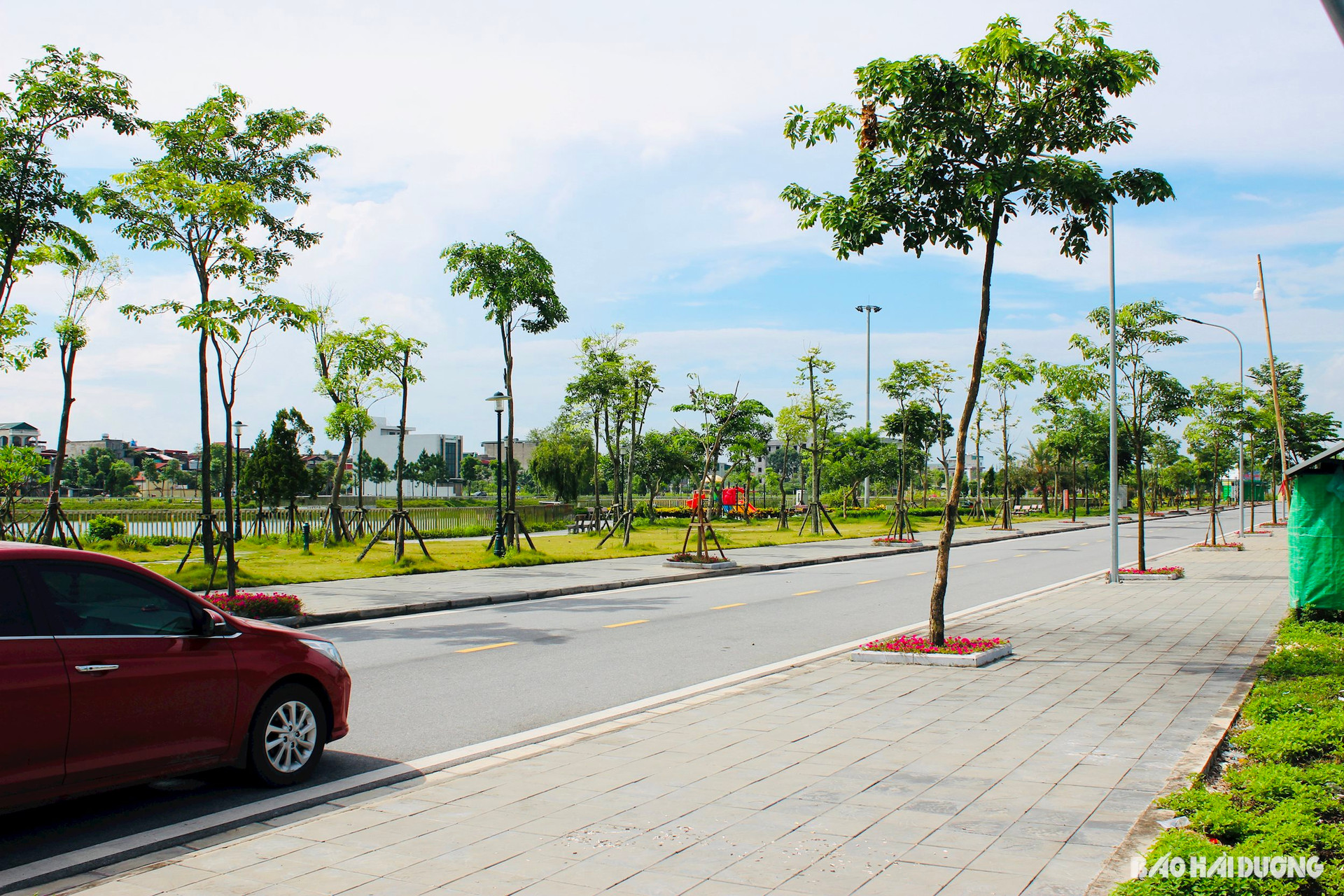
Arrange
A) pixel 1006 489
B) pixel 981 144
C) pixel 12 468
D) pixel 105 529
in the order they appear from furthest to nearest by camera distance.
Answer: pixel 1006 489, pixel 105 529, pixel 12 468, pixel 981 144

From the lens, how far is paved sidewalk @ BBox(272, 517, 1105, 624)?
15.5 m

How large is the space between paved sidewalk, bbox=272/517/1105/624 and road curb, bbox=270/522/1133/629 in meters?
0.02

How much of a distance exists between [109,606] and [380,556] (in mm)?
19913

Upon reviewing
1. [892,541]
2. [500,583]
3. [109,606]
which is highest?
[109,606]

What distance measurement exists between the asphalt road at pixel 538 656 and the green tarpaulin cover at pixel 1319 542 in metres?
4.36

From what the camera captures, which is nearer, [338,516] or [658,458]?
[338,516]

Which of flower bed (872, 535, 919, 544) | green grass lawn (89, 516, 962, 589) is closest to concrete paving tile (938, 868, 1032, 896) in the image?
green grass lawn (89, 516, 962, 589)

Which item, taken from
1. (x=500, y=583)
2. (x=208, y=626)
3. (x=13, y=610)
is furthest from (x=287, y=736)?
(x=500, y=583)

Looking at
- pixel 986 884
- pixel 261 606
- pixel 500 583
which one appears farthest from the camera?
pixel 500 583

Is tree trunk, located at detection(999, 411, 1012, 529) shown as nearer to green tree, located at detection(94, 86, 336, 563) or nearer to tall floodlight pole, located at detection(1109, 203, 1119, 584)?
tall floodlight pole, located at detection(1109, 203, 1119, 584)

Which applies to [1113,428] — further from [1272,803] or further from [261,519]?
[261,519]

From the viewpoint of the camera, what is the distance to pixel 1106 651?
10.9 m

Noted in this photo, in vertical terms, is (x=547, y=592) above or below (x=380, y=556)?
below

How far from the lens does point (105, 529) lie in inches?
1040
